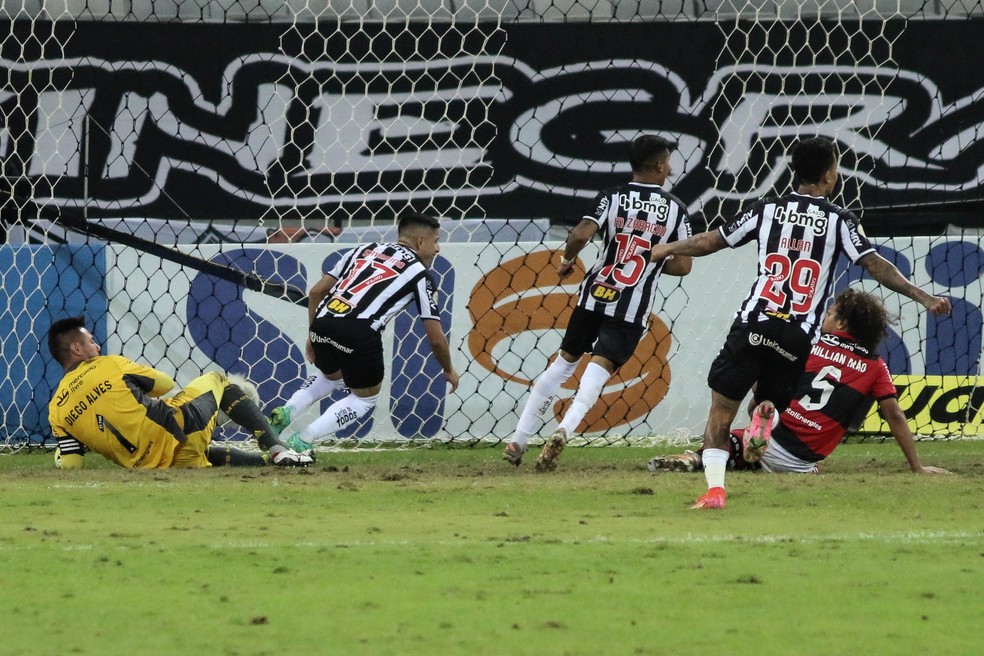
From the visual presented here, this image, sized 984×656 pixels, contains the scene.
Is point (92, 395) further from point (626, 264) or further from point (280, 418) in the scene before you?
point (626, 264)

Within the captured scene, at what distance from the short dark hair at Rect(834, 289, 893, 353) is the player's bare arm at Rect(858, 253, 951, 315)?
4.00ft

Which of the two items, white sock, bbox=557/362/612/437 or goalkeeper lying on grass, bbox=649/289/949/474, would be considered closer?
goalkeeper lying on grass, bbox=649/289/949/474

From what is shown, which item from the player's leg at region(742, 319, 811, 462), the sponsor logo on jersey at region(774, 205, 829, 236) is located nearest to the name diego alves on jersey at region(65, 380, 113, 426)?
the player's leg at region(742, 319, 811, 462)

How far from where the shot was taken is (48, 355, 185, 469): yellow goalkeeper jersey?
7.27m

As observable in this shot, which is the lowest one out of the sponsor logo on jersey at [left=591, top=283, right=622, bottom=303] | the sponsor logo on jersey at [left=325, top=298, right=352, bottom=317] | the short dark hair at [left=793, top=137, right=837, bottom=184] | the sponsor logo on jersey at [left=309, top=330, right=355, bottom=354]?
the sponsor logo on jersey at [left=309, top=330, right=355, bottom=354]

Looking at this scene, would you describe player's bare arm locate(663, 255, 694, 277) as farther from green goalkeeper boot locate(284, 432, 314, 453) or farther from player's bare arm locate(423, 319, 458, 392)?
green goalkeeper boot locate(284, 432, 314, 453)

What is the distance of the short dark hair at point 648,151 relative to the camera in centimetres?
741

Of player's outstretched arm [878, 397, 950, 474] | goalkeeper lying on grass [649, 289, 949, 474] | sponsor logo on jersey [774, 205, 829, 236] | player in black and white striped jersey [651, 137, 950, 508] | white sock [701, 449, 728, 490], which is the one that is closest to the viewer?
white sock [701, 449, 728, 490]

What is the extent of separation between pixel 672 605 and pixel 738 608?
0.17 m

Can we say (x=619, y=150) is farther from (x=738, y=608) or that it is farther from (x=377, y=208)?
(x=738, y=608)

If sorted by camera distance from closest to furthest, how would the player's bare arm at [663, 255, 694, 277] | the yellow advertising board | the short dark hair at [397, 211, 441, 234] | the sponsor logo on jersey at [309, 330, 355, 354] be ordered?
the player's bare arm at [663, 255, 694, 277], the sponsor logo on jersey at [309, 330, 355, 354], the short dark hair at [397, 211, 441, 234], the yellow advertising board

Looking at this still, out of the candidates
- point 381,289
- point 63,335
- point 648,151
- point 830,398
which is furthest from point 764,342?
point 63,335

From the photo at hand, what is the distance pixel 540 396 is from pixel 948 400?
2987 mm

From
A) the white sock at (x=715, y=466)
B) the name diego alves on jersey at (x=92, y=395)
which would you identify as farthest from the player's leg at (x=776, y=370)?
the name diego alves on jersey at (x=92, y=395)
